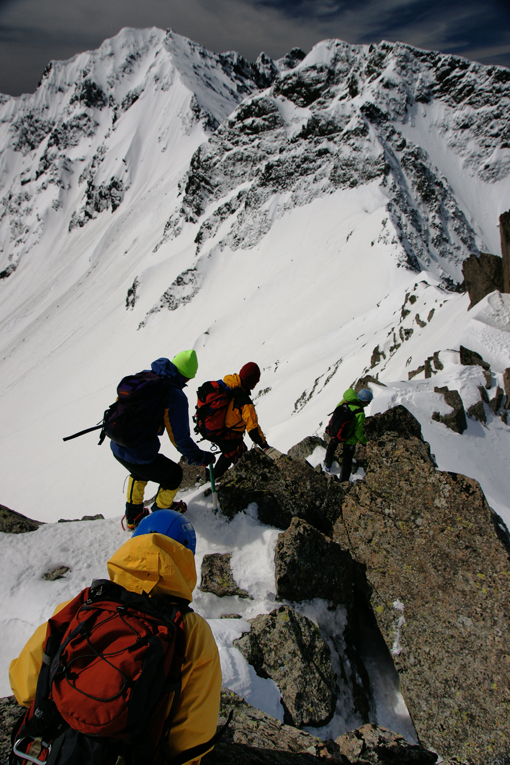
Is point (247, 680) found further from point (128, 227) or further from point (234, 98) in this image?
point (234, 98)

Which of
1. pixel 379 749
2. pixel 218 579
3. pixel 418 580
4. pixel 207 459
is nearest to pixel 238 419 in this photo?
pixel 207 459

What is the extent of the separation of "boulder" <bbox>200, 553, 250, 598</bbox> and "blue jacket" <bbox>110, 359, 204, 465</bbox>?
1.23 meters

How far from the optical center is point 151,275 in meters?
53.0

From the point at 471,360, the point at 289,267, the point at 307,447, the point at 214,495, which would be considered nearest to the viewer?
the point at 214,495

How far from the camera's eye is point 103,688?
1504 millimetres

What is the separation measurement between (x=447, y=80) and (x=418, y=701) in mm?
82965

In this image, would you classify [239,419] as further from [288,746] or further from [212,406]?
[288,746]

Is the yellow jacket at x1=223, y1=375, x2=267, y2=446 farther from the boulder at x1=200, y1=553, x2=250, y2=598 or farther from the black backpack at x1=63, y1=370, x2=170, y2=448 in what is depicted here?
the boulder at x1=200, y1=553, x2=250, y2=598

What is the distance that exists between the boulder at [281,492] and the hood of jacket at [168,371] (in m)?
1.78

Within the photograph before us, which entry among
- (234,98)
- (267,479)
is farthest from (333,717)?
(234,98)

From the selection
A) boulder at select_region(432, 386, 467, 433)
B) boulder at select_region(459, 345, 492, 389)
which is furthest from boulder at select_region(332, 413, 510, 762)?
boulder at select_region(459, 345, 492, 389)

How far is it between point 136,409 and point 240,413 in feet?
5.85

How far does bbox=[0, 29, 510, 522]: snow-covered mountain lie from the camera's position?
15.0 meters

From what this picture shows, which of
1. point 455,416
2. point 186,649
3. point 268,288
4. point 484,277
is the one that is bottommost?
point 455,416
